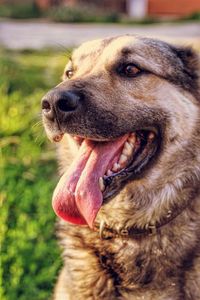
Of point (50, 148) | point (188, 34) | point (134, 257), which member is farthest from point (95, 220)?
point (188, 34)

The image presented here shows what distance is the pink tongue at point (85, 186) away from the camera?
4.04 m

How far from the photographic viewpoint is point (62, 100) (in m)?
3.93

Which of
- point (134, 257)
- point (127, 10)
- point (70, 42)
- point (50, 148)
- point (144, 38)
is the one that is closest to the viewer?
point (134, 257)

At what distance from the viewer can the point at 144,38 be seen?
4.50 m

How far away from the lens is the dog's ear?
444 centimetres

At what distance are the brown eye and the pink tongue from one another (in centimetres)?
38

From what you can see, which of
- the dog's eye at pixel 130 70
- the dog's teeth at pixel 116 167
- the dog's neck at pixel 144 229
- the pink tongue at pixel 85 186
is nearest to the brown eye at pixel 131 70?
the dog's eye at pixel 130 70

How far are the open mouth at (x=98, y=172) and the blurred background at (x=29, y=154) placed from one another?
0.53m

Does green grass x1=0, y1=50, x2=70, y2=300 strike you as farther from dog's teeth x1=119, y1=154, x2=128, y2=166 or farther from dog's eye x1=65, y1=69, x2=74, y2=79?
dog's teeth x1=119, y1=154, x2=128, y2=166

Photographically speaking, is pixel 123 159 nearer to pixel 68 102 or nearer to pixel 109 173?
Result: pixel 109 173

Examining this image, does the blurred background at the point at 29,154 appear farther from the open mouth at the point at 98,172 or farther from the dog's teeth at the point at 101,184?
the dog's teeth at the point at 101,184

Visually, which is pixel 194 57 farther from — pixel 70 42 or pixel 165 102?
pixel 70 42

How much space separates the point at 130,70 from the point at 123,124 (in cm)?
40

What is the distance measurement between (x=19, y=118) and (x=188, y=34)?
911 centimetres
